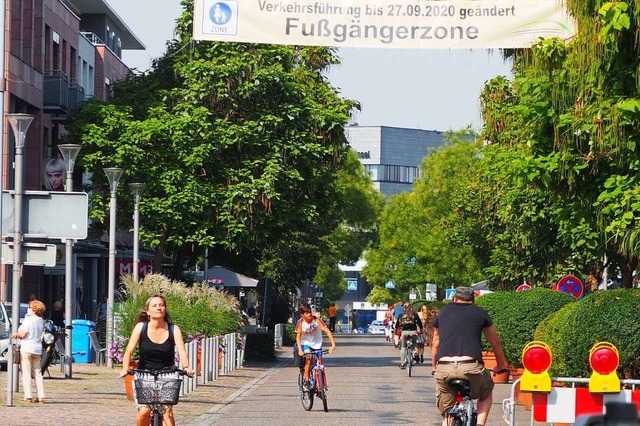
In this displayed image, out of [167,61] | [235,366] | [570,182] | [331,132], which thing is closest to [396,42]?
[570,182]

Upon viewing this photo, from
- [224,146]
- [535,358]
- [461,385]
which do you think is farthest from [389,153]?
[535,358]

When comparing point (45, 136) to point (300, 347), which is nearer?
point (300, 347)

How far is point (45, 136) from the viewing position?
176 ft

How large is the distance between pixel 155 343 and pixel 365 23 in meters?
4.22

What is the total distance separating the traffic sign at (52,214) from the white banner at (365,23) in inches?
307

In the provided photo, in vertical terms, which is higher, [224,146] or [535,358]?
[224,146]

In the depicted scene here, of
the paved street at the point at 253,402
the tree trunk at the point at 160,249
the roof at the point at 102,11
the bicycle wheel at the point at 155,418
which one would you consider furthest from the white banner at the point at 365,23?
the roof at the point at 102,11

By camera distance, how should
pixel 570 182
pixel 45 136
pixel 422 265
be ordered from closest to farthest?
1. pixel 570 182
2. pixel 45 136
3. pixel 422 265

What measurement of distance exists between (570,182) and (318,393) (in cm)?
486

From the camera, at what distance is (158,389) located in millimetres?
12195

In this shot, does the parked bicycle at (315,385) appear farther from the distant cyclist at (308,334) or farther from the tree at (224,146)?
the tree at (224,146)

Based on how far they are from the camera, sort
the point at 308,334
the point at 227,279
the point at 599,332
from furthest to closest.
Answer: the point at 227,279 < the point at 308,334 < the point at 599,332

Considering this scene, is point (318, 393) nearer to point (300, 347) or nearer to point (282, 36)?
point (300, 347)

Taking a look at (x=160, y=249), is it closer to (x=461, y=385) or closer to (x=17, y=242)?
(x=17, y=242)
